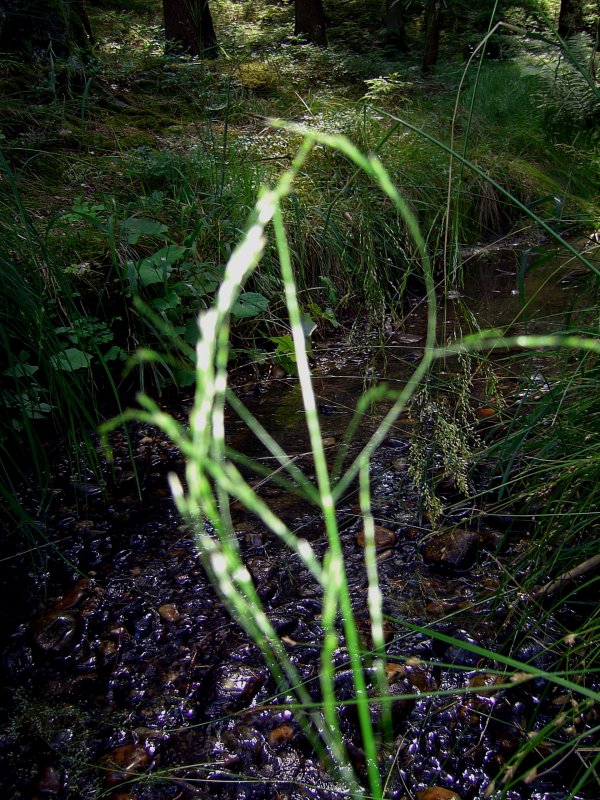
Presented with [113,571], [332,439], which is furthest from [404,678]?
[332,439]

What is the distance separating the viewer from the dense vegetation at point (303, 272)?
685 mm

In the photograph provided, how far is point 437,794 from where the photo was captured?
46.4 inches

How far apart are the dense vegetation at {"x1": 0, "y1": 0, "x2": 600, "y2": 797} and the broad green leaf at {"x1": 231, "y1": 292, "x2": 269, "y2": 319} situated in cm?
1

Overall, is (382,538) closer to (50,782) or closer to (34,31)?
(50,782)

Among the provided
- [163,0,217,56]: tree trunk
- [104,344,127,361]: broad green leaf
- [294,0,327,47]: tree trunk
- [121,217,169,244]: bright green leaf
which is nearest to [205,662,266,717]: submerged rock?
[104,344,127,361]: broad green leaf

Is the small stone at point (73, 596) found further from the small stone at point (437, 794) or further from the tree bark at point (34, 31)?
the tree bark at point (34, 31)

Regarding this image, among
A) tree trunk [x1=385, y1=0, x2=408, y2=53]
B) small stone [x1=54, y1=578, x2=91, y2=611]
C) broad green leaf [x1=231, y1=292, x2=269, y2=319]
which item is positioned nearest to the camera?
small stone [x1=54, y1=578, x2=91, y2=611]

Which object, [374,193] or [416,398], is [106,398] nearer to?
[416,398]

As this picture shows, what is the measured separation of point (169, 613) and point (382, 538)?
24.6 inches

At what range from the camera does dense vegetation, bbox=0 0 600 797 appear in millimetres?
685

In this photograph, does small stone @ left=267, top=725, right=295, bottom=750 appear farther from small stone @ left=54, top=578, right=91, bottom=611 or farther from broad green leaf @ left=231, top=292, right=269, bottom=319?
broad green leaf @ left=231, top=292, right=269, bottom=319

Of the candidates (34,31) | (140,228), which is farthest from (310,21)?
(140,228)

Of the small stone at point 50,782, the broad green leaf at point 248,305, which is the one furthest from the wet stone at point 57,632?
the broad green leaf at point 248,305

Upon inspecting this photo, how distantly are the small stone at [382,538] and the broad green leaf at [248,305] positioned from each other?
1293 mm
